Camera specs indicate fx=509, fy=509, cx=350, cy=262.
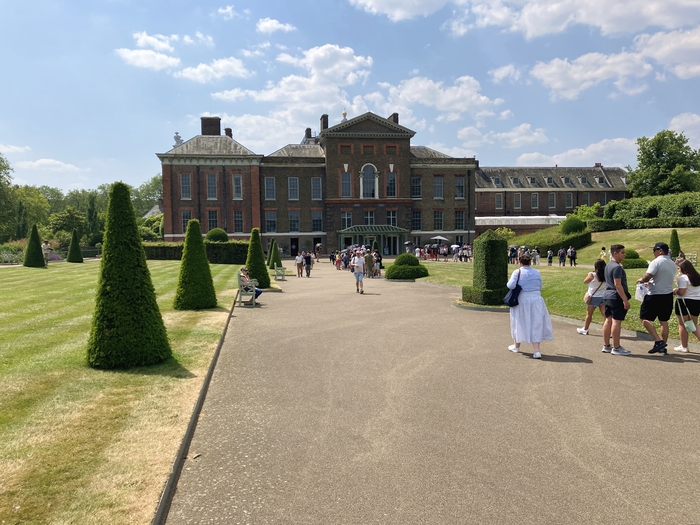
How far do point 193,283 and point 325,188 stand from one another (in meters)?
44.0

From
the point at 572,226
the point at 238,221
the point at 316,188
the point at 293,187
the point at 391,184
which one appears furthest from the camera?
the point at 391,184

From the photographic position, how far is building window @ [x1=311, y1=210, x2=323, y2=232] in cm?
5762

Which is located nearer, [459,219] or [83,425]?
[83,425]

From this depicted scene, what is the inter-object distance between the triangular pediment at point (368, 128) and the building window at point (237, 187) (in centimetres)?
1049

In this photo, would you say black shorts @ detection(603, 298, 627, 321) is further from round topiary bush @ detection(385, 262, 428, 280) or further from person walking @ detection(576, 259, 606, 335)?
round topiary bush @ detection(385, 262, 428, 280)

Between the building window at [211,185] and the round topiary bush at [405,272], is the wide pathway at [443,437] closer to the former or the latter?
the round topiary bush at [405,272]

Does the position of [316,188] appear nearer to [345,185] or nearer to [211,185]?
[345,185]

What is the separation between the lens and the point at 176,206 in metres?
54.2

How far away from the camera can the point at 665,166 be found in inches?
2475

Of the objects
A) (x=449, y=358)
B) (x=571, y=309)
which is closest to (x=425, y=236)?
(x=571, y=309)

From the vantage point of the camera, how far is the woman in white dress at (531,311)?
8.76 meters

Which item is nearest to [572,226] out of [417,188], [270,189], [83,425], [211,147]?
[417,188]

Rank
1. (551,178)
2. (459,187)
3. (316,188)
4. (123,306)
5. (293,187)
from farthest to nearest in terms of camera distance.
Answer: (551,178) < (459,187) < (316,188) < (293,187) < (123,306)

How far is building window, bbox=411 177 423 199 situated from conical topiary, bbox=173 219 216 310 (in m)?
46.9
